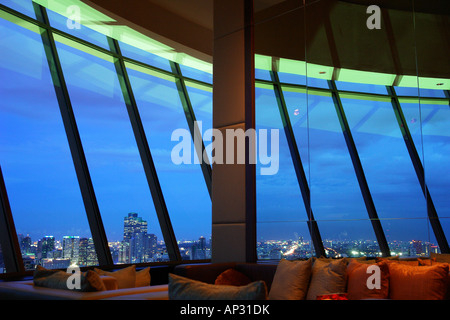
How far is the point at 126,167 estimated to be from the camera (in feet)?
22.2

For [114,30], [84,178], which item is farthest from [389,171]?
[114,30]

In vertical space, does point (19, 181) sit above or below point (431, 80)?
A: below

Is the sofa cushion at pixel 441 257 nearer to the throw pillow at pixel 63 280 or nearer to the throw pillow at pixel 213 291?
the throw pillow at pixel 213 291

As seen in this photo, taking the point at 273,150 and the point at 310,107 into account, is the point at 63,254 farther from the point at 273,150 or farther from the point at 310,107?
the point at 310,107

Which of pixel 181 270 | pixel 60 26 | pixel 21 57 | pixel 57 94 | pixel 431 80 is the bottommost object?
pixel 181 270

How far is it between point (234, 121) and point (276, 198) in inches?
42.0

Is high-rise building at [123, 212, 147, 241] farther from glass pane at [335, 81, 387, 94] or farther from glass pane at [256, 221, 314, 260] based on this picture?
glass pane at [335, 81, 387, 94]

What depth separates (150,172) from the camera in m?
7.00

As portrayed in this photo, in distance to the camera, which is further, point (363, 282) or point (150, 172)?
point (150, 172)

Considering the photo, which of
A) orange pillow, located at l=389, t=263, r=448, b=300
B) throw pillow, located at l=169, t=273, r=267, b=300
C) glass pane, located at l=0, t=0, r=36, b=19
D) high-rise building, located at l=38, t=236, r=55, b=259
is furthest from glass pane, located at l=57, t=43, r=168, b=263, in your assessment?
throw pillow, located at l=169, t=273, r=267, b=300

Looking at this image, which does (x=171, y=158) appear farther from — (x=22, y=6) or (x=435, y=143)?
(x=435, y=143)

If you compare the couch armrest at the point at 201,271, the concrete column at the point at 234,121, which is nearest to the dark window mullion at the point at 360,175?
the concrete column at the point at 234,121

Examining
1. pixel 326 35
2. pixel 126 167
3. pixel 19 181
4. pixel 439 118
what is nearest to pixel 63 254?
pixel 19 181
